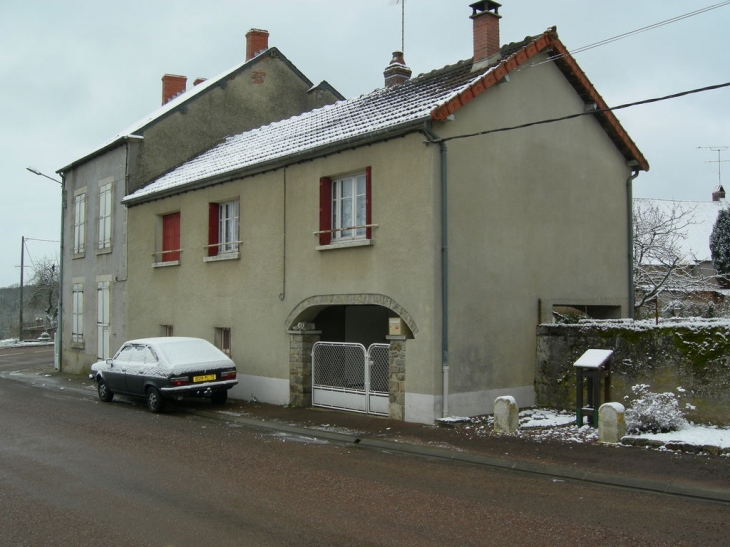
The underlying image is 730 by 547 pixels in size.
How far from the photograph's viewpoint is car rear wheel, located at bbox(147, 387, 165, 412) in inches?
573

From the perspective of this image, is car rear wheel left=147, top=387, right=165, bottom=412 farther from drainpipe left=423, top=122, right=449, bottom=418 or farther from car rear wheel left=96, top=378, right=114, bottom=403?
drainpipe left=423, top=122, right=449, bottom=418

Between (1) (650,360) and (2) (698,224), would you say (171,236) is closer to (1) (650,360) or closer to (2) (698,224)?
(1) (650,360)

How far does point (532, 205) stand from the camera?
1425 centimetres

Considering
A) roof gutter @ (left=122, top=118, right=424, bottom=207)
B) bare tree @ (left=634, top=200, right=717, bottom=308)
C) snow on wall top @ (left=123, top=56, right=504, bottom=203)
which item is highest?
snow on wall top @ (left=123, top=56, right=504, bottom=203)

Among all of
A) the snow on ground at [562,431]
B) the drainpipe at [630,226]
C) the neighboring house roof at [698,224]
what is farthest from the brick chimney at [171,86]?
the neighboring house roof at [698,224]

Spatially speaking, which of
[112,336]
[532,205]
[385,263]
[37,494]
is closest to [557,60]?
[532,205]

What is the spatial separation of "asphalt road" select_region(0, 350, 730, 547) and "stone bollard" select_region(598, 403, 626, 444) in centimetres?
216

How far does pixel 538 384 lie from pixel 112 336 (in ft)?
46.1

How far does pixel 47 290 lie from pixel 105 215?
3687 cm

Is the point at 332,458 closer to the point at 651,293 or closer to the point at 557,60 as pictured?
the point at 557,60

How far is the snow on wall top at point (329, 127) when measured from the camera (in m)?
13.2

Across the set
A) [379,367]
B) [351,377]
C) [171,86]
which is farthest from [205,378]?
[171,86]

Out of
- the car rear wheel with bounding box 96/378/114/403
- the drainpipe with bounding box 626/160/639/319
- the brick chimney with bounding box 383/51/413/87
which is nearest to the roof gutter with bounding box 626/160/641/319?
the drainpipe with bounding box 626/160/639/319

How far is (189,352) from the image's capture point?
49.3 feet
